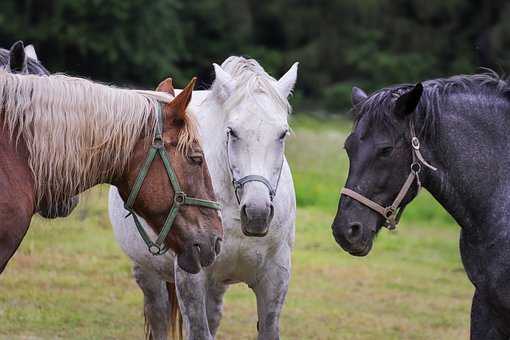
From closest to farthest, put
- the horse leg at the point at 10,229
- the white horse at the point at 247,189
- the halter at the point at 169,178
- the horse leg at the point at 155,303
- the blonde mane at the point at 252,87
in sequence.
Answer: the horse leg at the point at 10,229 < the halter at the point at 169,178 < the white horse at the point at 247,189 < the blonde mane at the point at 252,87 < the horse leg at the point at 155,303

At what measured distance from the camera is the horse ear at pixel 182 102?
4.45m

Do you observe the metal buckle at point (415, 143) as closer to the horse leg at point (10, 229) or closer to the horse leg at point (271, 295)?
the horse leg at point (271, 295)

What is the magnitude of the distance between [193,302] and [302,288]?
514cm

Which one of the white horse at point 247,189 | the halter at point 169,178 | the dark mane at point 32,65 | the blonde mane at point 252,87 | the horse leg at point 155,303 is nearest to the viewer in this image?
the halter at point 169,178

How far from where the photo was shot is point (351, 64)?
4172cm

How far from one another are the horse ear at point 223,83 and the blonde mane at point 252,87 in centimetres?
3

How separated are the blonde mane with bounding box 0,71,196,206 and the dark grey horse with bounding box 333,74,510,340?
1.08 meters

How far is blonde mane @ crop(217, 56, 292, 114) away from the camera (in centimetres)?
551

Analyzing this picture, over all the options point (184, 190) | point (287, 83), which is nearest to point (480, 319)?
point (287, 83)

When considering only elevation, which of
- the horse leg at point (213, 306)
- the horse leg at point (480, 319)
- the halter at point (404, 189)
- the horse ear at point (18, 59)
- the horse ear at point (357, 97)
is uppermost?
the horse ear at point (357, 97)

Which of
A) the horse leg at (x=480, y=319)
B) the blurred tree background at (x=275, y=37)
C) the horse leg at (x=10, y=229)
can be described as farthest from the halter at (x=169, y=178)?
the blurred tree background at (x=275, y=37)

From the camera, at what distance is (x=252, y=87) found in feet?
18.1

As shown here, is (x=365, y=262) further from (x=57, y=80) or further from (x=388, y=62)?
(x=388, y=62)

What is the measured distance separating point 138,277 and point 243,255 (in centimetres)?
129
